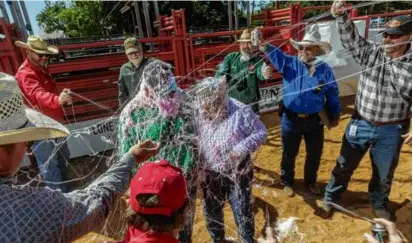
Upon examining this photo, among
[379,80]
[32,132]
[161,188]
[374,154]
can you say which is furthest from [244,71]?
[32,132]

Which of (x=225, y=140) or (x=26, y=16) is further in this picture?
(x=26, y=16)

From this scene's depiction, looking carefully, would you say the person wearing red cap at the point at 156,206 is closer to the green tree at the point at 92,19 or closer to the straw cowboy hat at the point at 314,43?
the straw cowboy hat at the point at 314,43

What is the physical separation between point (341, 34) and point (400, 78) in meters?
0.71

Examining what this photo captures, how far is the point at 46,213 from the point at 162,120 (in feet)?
3.84

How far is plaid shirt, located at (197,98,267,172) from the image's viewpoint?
8.07ft

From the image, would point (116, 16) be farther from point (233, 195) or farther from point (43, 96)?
point (233, 195)

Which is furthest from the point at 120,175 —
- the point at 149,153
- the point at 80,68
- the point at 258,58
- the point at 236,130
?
the point at 80,68

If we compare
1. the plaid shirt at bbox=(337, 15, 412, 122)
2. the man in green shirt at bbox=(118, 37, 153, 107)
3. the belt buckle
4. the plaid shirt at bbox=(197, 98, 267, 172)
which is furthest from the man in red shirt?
the plaid shirt at bbox=(337, 15, 412, 122)

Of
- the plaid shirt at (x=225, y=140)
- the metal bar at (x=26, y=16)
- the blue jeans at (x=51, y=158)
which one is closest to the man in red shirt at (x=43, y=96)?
the blue jeans at (x=51, y=158)

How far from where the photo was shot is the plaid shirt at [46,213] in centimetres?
109

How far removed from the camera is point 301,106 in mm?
3473

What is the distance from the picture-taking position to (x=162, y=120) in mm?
2234

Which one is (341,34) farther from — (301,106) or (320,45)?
(301,106)

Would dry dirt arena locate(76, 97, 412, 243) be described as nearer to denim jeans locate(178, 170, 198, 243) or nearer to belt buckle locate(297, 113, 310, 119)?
denim jeans locate(178, 170, 198, 243)
